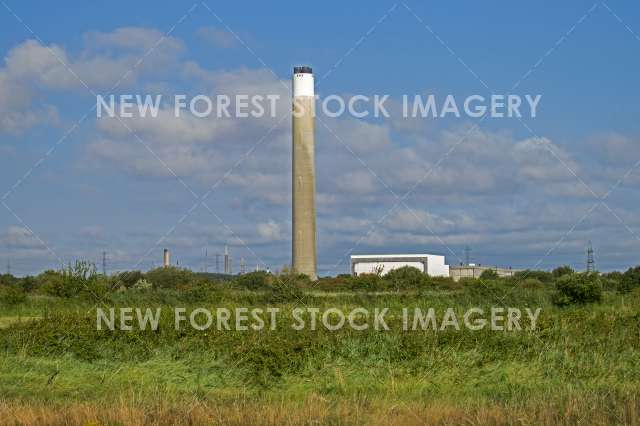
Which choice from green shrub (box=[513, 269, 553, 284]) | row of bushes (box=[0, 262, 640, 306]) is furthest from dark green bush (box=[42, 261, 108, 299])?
green shrub (box=[513, 269, 553, 284])

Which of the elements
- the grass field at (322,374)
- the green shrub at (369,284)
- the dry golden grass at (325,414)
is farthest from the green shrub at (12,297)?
the dry golden grass at (325,414)

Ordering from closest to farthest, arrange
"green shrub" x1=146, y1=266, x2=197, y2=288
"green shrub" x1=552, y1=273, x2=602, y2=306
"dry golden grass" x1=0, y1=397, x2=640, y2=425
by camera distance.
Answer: "dry golden grass" x1=0, y1=397, x2=640, y2=425
"green shrub" x1=552, y1=273, x2=602, y2=306
"green shrub" x1=146, y1=266, x2=197, y2=288

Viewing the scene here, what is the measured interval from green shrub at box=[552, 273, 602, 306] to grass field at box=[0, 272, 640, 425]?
18.4 feet

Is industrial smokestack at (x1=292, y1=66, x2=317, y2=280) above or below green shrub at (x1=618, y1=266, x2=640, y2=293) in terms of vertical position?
above

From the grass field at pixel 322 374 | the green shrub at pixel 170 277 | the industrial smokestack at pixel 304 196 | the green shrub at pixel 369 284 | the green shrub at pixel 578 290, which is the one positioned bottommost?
the grass field at pixel 322 374

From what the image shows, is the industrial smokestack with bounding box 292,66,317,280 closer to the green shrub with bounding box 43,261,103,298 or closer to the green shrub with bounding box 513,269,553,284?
the green shrub with bounding box 513,269,553,284

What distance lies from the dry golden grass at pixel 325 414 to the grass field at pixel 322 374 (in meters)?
0.03

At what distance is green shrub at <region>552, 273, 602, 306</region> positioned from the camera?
92.4 feet

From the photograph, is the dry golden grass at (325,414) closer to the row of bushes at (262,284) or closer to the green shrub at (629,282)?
the row of bushes at (262,284)

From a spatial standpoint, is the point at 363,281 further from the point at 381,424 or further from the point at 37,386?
the point at 381,424

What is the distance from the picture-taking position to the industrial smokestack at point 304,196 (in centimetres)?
6184

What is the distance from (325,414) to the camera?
421 inches

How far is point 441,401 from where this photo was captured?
41.0 feet

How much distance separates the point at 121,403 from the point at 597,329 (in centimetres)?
1160
